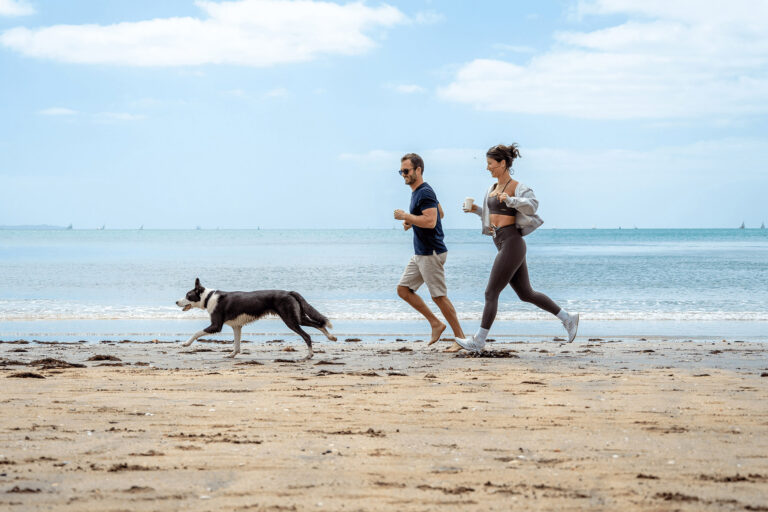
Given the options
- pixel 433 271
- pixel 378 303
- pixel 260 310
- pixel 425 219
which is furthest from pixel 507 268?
pixel 378 303

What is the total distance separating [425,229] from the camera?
29.0 feet

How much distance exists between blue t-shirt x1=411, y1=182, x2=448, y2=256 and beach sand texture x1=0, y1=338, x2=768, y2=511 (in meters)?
1.27

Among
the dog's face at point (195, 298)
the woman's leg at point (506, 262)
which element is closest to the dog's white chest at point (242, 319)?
the dog's face at point (195, 298)

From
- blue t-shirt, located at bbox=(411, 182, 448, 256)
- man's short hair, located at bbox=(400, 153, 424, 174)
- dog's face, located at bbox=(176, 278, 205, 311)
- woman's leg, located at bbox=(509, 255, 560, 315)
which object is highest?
man's short hair, located at bbox=(400, 153, 424, 174)

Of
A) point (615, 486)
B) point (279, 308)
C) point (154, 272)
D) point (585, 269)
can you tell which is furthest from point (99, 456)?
point (585, 269)

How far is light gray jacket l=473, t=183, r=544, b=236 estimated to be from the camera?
7.96 m

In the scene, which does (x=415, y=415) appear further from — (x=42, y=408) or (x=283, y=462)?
(x=42, y=408)

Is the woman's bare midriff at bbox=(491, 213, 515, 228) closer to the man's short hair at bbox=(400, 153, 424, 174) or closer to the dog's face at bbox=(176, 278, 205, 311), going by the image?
the man's short hair at bbox=(400, 153, 424, 174)

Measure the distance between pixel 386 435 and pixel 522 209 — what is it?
389 centimetres

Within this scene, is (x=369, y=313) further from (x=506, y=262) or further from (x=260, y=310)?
(x=506, y=262)

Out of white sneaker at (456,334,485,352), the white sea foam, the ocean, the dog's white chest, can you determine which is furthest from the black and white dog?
the white sea foam

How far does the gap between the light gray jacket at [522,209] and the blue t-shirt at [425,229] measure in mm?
595

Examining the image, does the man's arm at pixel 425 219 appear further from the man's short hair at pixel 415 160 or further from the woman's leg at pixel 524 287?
the woman's leg at pixel 524 287

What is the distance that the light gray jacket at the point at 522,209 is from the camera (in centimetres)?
796
